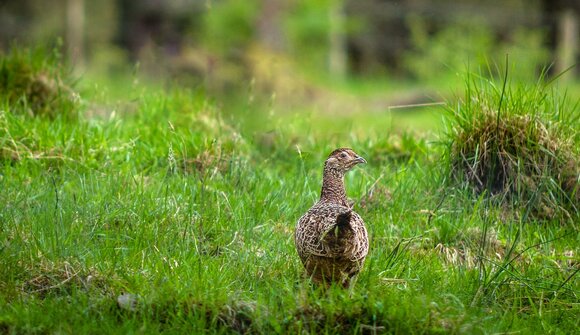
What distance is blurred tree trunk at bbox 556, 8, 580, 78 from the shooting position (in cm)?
1695

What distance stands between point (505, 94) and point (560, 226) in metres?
0.96

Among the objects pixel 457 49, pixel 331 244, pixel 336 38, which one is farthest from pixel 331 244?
pixel 336 38

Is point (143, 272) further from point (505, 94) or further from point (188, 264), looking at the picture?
point (505, 94)

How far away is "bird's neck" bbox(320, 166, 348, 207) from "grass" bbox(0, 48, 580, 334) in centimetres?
39

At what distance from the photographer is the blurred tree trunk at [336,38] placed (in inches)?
824

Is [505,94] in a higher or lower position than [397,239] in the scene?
higher

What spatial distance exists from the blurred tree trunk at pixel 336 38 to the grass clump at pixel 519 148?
47.8 ft

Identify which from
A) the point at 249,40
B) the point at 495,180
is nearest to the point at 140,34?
the point at 249,40

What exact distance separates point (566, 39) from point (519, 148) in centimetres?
1160

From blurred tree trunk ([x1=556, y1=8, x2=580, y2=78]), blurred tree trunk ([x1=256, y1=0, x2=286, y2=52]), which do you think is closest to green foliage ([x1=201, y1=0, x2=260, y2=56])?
blurred tree trunk ([x1=256, y1=0, x2=286, y2=52])

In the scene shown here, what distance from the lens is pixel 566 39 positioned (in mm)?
17078

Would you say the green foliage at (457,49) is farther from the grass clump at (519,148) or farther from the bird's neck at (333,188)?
the bird's neck at (333,188)

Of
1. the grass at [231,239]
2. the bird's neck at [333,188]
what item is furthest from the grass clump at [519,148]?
the bird's neck at [333,188]

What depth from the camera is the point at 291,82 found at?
15703mm
